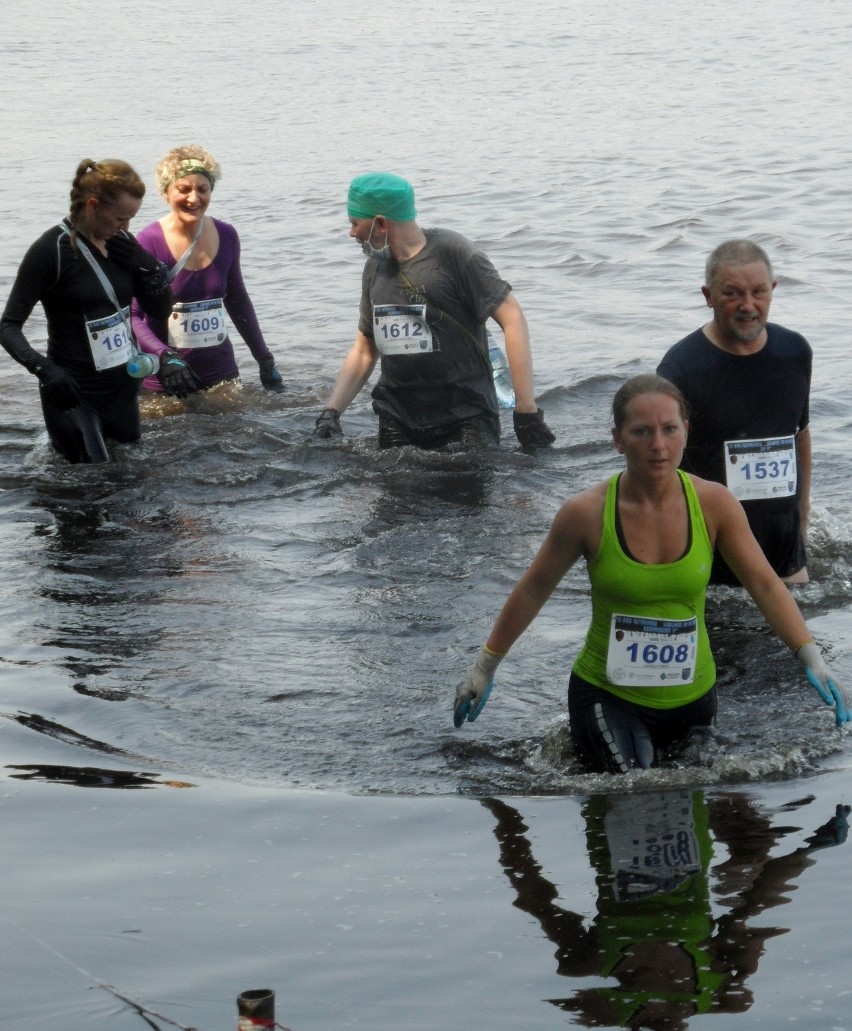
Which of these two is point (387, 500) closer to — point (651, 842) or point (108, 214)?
point (108, 214)

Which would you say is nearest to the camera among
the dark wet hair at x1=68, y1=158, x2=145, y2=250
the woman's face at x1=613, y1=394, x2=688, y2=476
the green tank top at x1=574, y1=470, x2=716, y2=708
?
the woman's face at x1=613, y1=394, x2=688, y2=476

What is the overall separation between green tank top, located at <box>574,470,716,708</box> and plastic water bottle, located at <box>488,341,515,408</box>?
11.8 feet

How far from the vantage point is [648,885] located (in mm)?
4129

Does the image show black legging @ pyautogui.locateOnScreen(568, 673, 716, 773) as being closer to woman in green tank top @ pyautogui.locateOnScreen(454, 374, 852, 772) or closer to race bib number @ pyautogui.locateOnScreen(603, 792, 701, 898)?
woman in green tank top @ pyautogui.locateOnScreen(454, 374, 852, 772)

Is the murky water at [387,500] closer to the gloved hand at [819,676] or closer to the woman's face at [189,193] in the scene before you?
the gloved hand at [819,676]

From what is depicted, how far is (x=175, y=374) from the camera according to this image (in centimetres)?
831

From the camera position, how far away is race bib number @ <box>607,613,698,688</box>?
4.48 metres

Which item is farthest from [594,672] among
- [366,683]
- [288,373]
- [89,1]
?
[89,1]

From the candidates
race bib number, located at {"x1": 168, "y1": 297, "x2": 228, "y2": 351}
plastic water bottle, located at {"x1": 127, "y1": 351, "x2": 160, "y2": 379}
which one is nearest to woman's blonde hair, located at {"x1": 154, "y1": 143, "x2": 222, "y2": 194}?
race bib number, located at {"x1": 168, "y1": 297, "x2": 228, "y2": 351}

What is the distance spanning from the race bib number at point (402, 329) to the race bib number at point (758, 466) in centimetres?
239

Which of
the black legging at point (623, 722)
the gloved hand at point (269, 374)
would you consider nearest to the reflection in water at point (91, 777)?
the black legging at point (623, 722)

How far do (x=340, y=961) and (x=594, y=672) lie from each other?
1.28 m

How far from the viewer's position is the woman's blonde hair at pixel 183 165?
8477 millimetres

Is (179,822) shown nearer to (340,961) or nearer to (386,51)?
(340,961)
